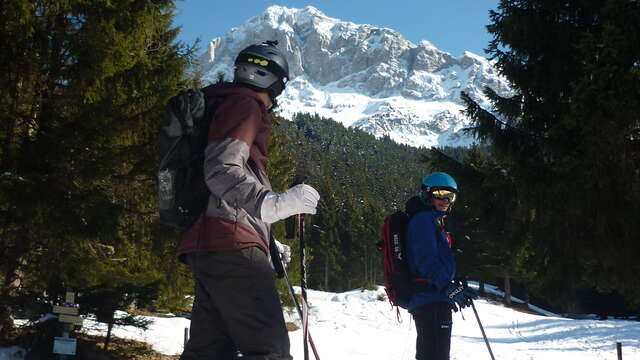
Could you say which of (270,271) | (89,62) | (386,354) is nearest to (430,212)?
(270,271)

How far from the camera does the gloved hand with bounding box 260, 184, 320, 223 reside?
2.47 metres

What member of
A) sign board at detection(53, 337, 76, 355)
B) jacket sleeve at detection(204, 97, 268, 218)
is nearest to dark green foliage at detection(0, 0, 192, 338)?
sign board at detection(53, 337, 76, 355)

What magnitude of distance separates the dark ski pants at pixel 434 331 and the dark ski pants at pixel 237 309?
2.28 m

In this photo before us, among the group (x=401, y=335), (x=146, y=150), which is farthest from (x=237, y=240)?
(x=401, y=335)

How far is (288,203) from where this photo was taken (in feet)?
8.30

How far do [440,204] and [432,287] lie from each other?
857 mm

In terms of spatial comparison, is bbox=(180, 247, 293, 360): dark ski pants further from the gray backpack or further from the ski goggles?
the ski goggles

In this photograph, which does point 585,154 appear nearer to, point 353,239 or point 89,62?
point 89,62

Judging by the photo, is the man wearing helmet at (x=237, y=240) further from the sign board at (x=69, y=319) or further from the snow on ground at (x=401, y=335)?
the snow on ground at (x=401, y=335)

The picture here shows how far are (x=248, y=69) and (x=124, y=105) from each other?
4989 millimetres

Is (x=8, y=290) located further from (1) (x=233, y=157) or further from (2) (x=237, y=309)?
(1) (x=233, y=157)

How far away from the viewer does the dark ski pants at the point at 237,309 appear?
7.93 feet

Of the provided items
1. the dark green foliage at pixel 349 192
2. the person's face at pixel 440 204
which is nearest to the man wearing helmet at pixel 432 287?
the person's face at pixel 440 204

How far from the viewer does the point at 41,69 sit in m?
6.75
